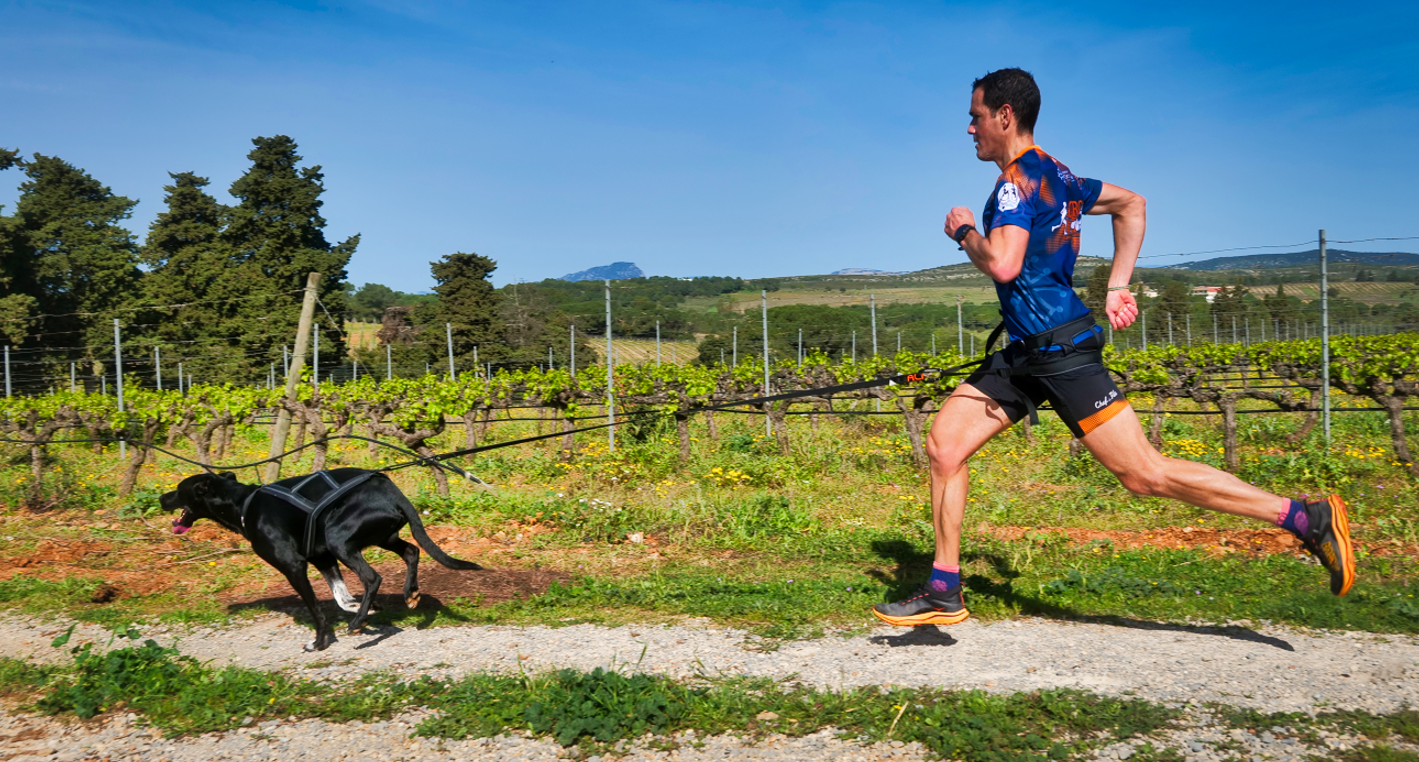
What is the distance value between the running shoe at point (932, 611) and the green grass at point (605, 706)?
652 mm

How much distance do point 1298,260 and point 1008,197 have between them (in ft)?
34.6

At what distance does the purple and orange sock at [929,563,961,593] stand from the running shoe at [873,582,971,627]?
2 cm

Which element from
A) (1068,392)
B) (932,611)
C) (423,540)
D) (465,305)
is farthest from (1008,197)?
(465,305)

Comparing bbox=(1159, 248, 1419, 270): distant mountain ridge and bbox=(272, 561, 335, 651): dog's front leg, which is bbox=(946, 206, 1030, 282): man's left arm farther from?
bbox=(1159, 248, 1419, 270): distant mountain ridge

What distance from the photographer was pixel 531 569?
21.3 ft

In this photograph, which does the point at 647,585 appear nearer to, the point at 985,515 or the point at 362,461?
the point at 985,515

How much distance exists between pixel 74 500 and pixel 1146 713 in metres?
12.2

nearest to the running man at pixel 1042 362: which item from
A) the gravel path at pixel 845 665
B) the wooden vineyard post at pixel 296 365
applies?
the gravel path at pixel 845 665

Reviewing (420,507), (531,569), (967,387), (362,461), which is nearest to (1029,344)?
(967,387)

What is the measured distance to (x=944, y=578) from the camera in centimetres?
417

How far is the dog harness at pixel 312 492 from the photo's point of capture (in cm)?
496

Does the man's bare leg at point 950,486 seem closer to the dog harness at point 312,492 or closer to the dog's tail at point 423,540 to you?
the dog's tail at point 423,540

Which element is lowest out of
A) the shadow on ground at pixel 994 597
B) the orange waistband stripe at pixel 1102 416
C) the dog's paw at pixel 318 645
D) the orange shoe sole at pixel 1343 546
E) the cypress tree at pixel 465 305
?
the dog's paw at pixel 318 645

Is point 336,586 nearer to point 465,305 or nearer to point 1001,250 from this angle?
point 1001,250
